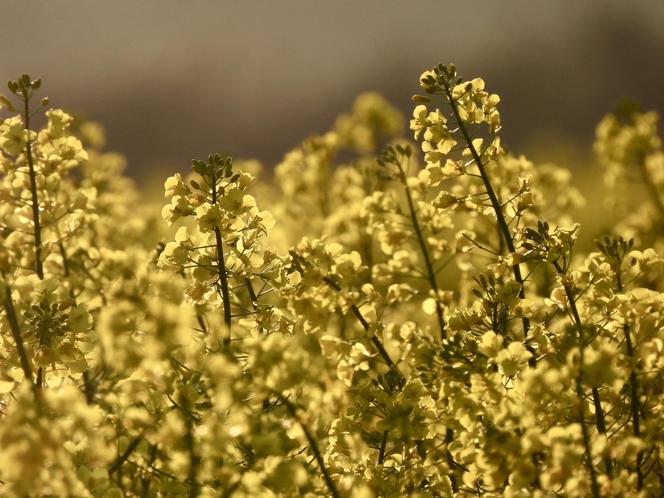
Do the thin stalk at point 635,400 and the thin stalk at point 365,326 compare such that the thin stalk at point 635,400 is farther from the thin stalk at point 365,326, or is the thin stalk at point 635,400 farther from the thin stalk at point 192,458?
the thin stalk at point 192,458

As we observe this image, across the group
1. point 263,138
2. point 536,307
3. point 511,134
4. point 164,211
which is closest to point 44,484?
point 164,211

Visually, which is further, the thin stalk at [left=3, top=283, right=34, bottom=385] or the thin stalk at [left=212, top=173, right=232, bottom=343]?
the thin stalk at [left=212, top=173, right=232, bottom=343]

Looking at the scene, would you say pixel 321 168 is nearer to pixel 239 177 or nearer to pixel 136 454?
pixel 239 177

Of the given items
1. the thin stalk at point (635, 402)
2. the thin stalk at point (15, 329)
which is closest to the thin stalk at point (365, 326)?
the thin stalk at point (635, 402)

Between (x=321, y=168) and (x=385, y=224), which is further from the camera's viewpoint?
(x=321, y=168)

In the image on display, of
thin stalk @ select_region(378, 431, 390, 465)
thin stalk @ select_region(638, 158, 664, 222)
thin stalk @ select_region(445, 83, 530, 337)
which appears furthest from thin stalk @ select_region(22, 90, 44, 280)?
thin stalk @ select_region(638, 158, 664, 222)

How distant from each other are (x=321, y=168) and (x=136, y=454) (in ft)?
9.10

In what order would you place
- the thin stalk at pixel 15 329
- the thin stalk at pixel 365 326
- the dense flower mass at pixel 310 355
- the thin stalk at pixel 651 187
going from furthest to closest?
the thin stalk at pixel 651 187 → the thin stalk at pixel 365 326 → the thin stalk at pixel 15 329 → the dense flower mass at pixel 310 355

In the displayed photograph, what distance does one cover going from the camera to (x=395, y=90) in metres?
22.0

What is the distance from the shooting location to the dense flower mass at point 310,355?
4.59 feet

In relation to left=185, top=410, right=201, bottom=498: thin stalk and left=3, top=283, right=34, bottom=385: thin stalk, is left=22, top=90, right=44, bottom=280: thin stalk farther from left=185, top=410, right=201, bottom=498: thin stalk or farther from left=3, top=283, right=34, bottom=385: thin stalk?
left=185, top=410, right=201, bottom=498: thin stalk

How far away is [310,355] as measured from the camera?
1767mm

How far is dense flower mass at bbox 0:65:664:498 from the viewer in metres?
1.40

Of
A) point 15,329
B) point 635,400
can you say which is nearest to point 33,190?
point 15,329
